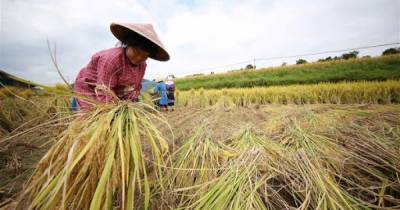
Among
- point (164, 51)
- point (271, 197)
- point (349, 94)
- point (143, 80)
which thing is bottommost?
point (349, 94)

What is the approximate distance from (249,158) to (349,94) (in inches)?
220

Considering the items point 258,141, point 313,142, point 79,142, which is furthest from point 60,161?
point 313,142

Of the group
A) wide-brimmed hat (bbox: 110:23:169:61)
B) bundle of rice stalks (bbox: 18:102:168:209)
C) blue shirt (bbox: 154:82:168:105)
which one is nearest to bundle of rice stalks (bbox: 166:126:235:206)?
bundle of rice stalks (bbox: 18:102:168:209)

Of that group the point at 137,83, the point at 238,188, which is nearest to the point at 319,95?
the point at 137,83

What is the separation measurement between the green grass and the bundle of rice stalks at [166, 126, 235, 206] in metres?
12.3

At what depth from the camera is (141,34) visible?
1.23 m

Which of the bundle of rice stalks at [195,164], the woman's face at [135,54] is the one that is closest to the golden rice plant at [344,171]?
the bundle of rice stalks at [195,164]

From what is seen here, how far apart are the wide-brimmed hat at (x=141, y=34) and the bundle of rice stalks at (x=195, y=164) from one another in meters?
0.68

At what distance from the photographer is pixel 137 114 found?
33.2 inches

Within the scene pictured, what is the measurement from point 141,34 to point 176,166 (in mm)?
834

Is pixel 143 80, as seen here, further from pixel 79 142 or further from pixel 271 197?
pixel 271 197

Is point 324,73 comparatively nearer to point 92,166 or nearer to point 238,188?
point 238,188

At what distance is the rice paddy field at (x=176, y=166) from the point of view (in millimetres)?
612

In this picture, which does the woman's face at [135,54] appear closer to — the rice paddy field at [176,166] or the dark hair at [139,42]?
the dark hair at [139,42]
